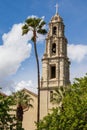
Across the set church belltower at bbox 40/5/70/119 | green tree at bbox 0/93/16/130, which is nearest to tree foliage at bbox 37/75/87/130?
green tree at bbox 0/93/16/130

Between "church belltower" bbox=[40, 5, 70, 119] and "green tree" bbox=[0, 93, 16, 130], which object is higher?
"church belltower" bbox=[40, 5, 70, 119]

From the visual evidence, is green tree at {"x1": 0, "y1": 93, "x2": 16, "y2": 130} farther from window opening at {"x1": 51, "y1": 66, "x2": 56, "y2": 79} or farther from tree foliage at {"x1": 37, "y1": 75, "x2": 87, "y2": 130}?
window opening at {"x1": 51, "y1": 66, "x2": 56, "y2": 79}

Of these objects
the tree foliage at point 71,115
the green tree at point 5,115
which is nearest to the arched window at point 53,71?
the tree foliage at point 71,115

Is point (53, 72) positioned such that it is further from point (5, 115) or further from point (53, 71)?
point (5, 115)

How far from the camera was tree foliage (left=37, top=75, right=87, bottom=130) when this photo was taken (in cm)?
4422

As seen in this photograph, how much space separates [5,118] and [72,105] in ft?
42.4

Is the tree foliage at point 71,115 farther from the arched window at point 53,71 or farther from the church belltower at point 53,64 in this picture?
the arched window at point 53,71

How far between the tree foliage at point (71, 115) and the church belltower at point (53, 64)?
31164mm

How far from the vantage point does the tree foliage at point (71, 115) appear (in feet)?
145

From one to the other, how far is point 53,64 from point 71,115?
125 feet

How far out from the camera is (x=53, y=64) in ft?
271

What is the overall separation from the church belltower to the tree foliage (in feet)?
102

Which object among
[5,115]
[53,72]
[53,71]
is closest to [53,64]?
[53,71]

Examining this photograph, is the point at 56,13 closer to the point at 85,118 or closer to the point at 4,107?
the point at 85,118
